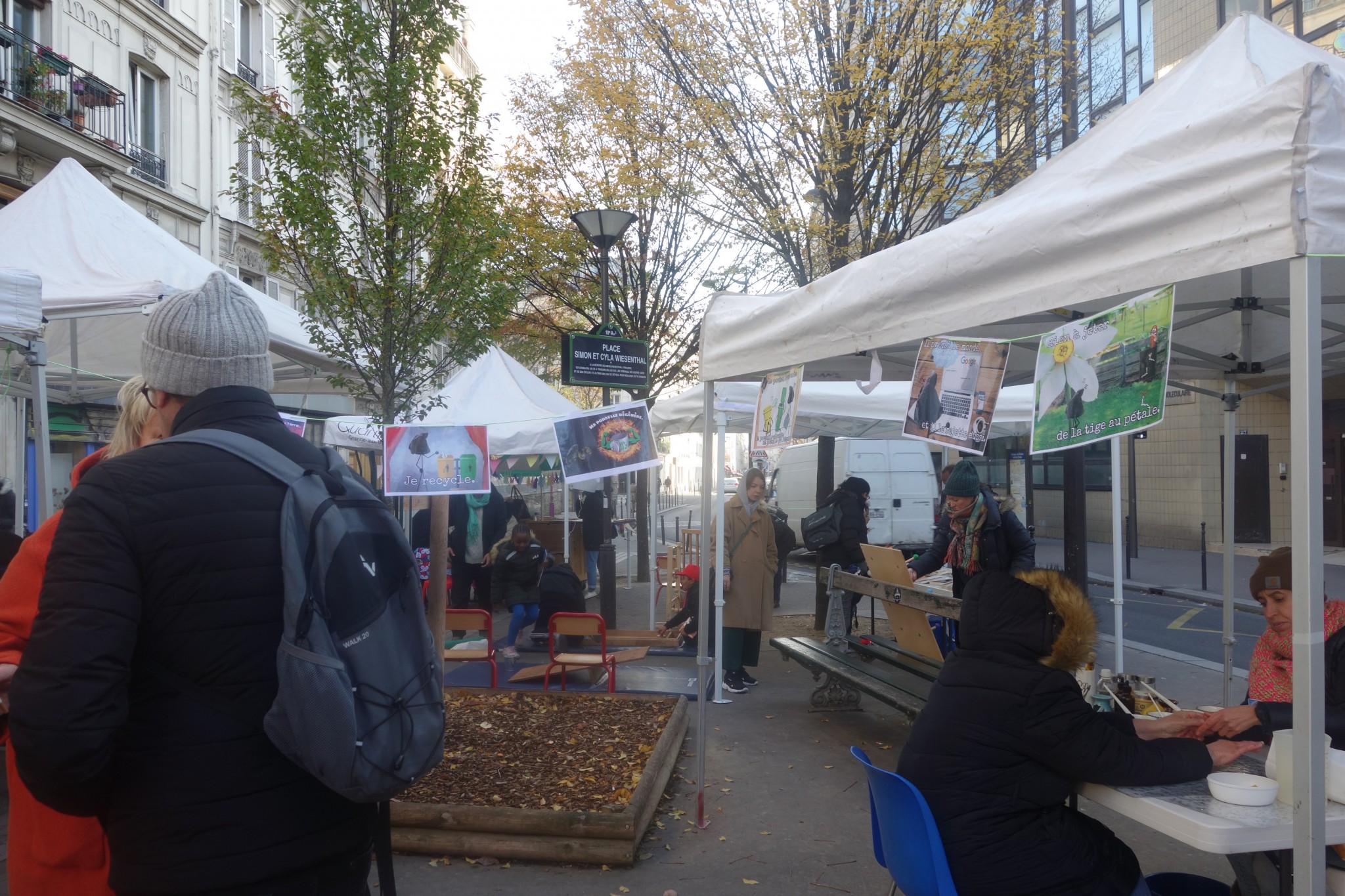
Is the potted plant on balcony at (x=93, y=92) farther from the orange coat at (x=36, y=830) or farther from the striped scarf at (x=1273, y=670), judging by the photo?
the striped scarf at (x=1273, y=670)

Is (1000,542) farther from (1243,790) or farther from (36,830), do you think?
(36,830)

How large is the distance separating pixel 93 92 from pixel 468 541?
11707 millimetres

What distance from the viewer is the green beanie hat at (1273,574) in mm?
3609

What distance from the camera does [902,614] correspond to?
710 centimetres

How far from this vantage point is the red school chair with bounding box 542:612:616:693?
7.08m

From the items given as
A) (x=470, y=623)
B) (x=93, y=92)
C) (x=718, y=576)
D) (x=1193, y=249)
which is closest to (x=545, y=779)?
(x=718, y=576)

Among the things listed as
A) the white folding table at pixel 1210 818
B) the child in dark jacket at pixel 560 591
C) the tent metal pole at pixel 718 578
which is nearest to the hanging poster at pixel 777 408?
the tent metal pole at pixel 718 578

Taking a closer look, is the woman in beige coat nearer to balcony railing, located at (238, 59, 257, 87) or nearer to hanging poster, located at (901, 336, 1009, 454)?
hanging poster, located at (901, 336, 1009, 454)

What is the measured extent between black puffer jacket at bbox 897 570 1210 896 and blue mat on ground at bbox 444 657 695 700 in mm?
4847

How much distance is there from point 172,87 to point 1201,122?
21.5 m

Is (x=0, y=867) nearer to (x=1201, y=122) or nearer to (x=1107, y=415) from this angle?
(x=1107, y=415)

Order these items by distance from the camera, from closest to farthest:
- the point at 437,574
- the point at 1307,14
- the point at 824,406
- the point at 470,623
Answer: the point at 437,574, the point at 470,623, the point at 824,406, the point at 1307,14

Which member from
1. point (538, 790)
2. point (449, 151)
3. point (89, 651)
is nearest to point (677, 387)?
point (449, 151)

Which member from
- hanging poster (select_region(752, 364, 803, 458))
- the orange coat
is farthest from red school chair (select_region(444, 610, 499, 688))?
the orange coat
